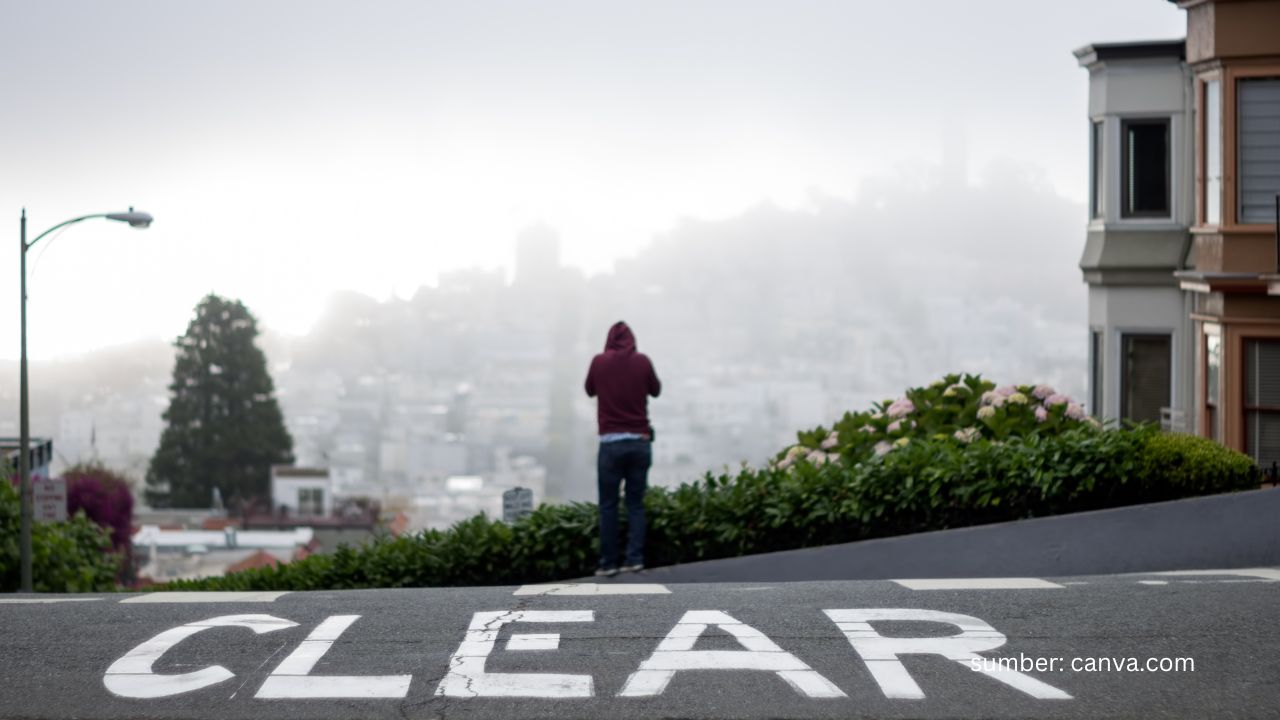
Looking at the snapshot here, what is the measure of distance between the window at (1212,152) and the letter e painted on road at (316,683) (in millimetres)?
13939

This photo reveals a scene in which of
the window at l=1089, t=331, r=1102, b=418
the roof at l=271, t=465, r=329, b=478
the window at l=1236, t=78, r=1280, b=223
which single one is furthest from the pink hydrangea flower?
the roof at l=271, t=465, r=329, b=478

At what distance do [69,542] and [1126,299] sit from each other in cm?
1599

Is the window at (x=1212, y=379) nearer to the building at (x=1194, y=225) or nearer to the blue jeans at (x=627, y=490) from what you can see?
the building at (x=1194, y=225)

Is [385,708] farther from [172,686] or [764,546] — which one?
[764,546]

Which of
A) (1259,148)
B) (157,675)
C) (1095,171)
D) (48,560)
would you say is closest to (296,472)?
(48,560)

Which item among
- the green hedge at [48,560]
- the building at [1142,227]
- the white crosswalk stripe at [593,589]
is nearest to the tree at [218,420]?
the green hedge at [48,560]

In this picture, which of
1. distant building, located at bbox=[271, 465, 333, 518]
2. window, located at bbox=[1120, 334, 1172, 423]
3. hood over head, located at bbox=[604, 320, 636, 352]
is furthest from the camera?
distant building, located at bbox=[271, 465, 333, 518]

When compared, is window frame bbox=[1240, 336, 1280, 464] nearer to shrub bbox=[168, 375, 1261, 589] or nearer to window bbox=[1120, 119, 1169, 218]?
window bbox=[1120, 119, 1169, 218]

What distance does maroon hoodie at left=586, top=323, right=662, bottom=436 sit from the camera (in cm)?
1192

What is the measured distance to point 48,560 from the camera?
21828 mm

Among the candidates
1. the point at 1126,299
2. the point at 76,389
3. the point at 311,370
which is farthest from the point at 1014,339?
the point at 1126,299

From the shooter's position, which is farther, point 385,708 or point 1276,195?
point 1276,195

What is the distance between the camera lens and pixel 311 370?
97.7 meters

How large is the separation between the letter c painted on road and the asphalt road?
2 cm
